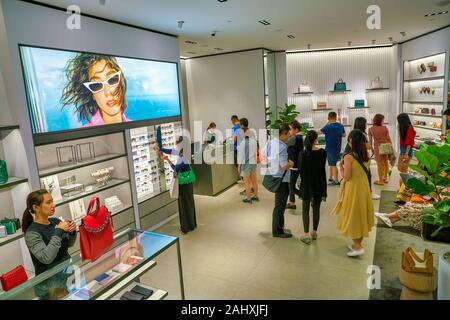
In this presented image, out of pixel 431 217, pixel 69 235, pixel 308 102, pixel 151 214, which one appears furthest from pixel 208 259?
pixel 308 102

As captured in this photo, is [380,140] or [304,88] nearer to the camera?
[380,140]

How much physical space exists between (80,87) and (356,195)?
3827 mm

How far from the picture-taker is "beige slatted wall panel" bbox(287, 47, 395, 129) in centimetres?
957

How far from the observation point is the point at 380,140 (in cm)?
646

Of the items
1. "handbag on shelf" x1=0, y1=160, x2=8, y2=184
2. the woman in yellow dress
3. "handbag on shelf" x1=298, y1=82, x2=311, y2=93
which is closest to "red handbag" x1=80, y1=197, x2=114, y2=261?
"handbag on shelf" x1=0, y1=160, x2=8, y2=184

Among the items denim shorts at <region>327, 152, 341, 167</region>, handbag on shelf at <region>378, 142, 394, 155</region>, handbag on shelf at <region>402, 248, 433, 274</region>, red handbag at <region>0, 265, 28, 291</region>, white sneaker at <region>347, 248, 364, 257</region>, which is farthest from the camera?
denim shorts at <region>327, 152, 341, 167</region>

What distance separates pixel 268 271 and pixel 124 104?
3.22 metres

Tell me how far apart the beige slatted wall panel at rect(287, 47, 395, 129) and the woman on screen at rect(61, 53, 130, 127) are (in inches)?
261

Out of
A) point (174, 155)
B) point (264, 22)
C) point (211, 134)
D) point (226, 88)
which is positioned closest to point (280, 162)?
point (174, 155)

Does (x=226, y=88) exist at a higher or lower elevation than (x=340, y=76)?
lower

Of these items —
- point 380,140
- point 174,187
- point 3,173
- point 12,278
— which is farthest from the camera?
point 380,140

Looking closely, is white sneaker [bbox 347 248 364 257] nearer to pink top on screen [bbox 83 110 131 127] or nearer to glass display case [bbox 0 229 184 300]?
glass display case [bbox 0 229 184 300]

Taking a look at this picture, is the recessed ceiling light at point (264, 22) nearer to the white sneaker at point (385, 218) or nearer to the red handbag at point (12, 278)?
the white sneaker at point (385, 218)

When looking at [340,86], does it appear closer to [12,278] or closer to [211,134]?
[211,134]
